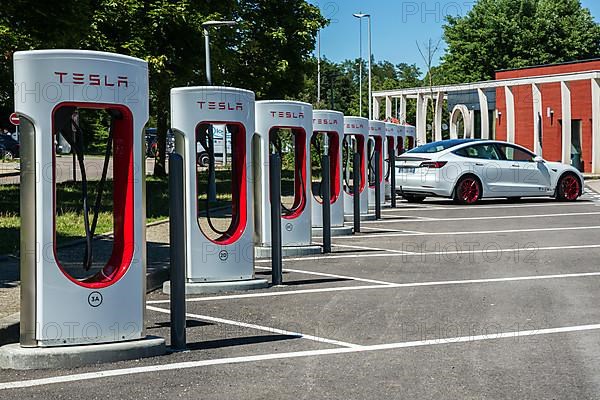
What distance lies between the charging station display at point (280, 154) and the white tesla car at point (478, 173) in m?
9.28

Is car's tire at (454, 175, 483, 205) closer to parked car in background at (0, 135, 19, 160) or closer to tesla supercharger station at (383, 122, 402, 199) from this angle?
tesla supercharger station at (383, 122, 402, 199)

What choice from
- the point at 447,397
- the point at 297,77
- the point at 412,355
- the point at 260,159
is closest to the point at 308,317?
the point at 412,355

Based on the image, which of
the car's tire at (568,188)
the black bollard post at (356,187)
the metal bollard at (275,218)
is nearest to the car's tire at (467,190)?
the car's tire at (568,188)

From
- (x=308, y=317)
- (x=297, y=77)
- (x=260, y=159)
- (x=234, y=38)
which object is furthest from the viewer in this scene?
(x=297, y=77)

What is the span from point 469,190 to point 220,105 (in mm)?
13834

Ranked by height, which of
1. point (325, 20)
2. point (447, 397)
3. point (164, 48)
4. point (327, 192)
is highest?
point (325, 20)

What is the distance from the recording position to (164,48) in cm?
2697

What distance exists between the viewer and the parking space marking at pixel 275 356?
598 centimetres

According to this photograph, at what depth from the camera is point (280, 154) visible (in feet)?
39.3

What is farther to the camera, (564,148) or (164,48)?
(564,148)

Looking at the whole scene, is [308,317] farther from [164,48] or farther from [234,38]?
[234,38]

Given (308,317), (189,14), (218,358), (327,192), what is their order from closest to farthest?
1. (218,358)
2. (308,317)
3. (327,192)
4. (189,14)

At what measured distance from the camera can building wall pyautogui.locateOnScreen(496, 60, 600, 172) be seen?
141 feet

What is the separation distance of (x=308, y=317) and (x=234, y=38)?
29.3 m
